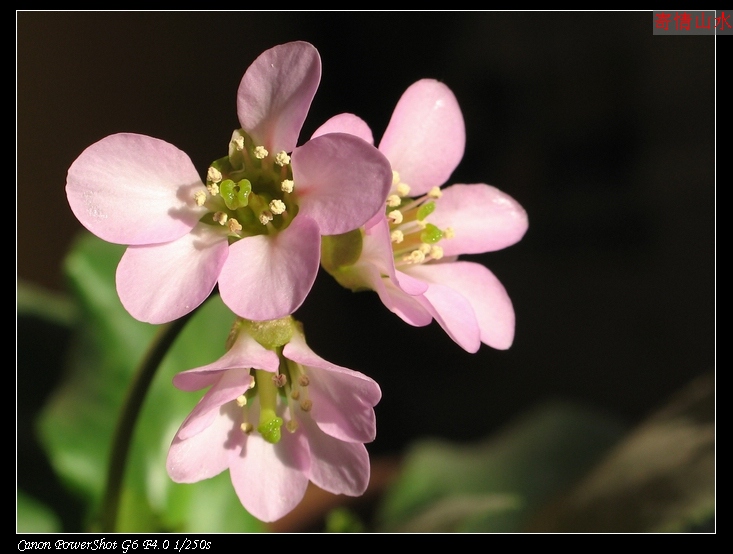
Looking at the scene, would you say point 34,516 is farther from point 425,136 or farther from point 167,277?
point 425,136

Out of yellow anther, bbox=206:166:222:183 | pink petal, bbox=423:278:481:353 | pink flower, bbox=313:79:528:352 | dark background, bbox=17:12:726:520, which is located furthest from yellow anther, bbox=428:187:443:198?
dark background, bbox=17:12:726:520

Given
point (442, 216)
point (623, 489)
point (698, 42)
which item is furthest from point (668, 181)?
point (442, 216)

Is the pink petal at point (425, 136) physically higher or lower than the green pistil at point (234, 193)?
higher

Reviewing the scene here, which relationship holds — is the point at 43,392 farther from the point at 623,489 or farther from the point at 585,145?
the point at 585,145

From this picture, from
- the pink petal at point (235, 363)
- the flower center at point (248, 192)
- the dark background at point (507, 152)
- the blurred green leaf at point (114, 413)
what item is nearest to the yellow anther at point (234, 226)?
the flower center at point (248, 192)

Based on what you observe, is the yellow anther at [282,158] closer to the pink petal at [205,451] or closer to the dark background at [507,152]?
the pink petal at [205,451]
